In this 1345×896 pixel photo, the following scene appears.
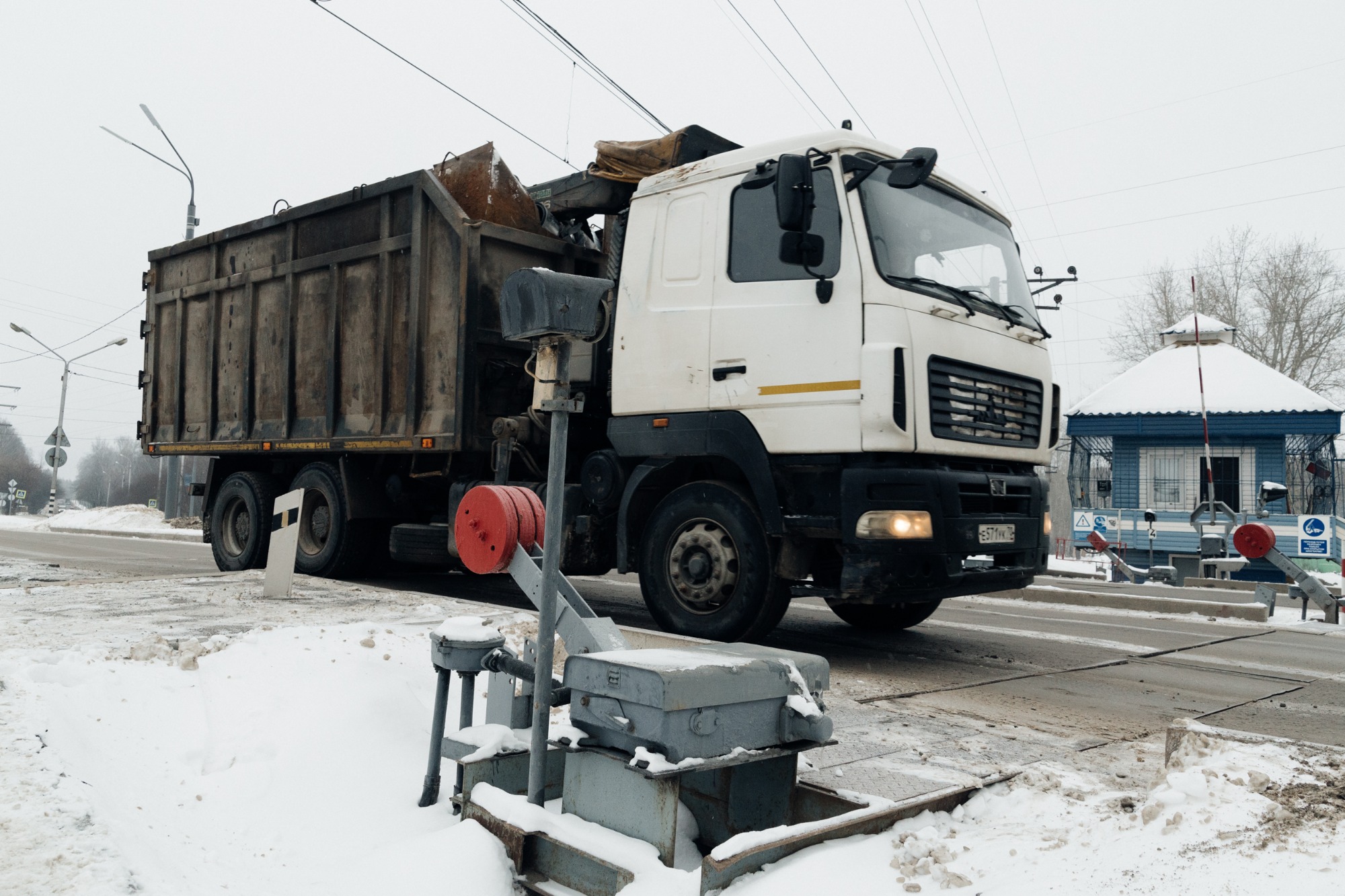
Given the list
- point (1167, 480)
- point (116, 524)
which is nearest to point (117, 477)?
point (116, 524)

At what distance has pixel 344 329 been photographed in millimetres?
8648

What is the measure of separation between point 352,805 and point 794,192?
363 cm

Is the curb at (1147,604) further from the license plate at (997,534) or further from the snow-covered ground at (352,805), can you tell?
the snow-covered ground at (352,805)

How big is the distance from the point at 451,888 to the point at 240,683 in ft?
5.83

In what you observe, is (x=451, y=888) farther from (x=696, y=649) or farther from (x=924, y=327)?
(x=924, y=327)

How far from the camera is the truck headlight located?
5047 millimetres

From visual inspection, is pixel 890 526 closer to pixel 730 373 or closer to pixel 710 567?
pixel 710 567

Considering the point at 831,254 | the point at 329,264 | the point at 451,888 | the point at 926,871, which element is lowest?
the point at 451,888

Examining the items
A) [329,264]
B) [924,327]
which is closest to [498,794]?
[924,327]

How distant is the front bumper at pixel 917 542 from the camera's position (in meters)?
5.08

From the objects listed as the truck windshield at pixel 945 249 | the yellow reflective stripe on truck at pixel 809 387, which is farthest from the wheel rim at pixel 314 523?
the truck windshield at pixel 945 249

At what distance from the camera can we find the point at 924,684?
16.9 feet

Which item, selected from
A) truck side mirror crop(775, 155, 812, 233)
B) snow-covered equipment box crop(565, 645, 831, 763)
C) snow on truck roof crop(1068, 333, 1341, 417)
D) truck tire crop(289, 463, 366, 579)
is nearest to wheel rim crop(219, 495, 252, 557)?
truck tire crop(289, 463, 366, 579)

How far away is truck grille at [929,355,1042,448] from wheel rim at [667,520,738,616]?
1.39 meters
